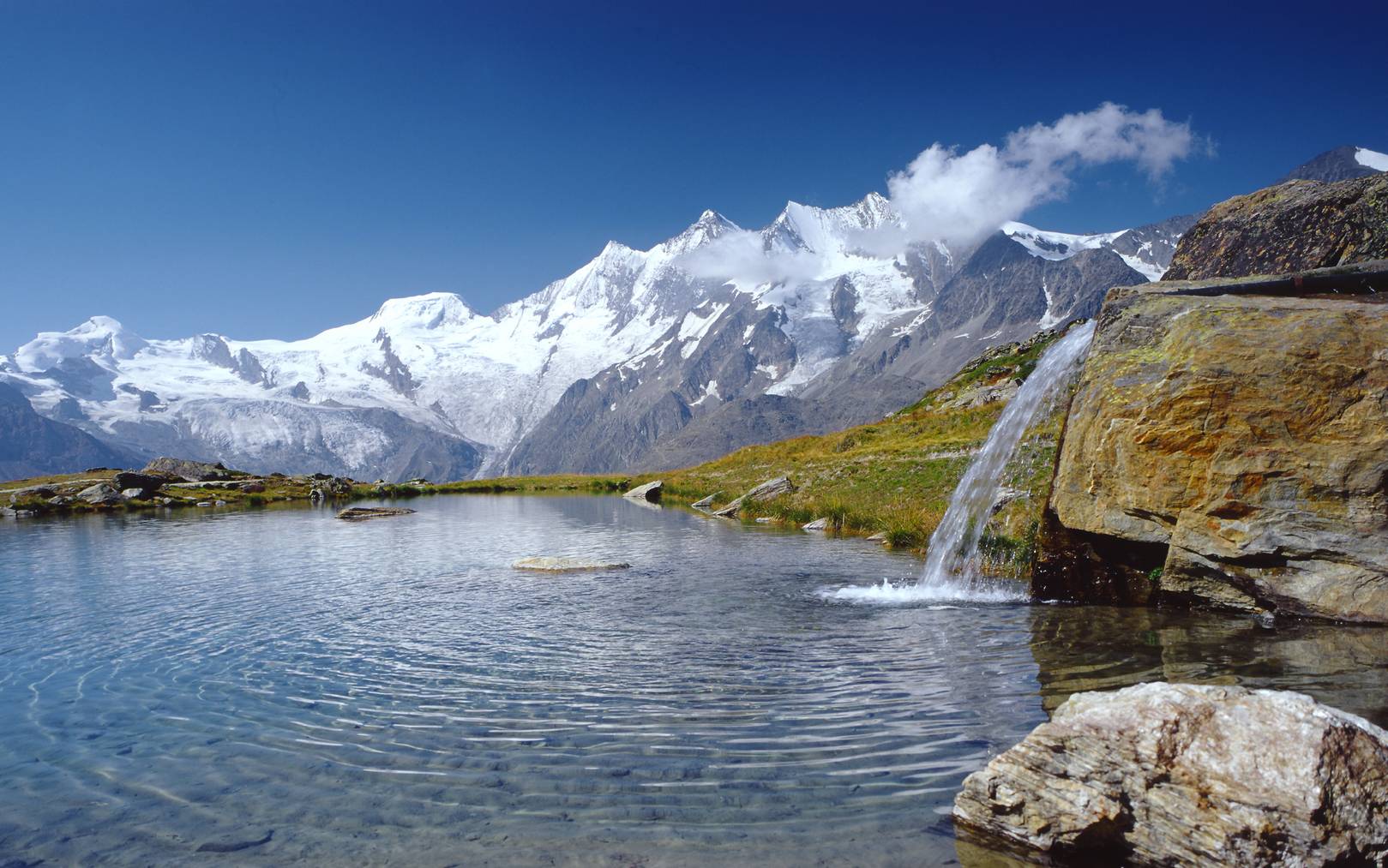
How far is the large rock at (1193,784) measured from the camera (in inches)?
257

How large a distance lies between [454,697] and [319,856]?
16.9 feet

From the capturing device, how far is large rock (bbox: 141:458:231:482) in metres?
108

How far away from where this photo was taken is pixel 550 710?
480 inches

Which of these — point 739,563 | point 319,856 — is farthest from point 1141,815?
point 739,563

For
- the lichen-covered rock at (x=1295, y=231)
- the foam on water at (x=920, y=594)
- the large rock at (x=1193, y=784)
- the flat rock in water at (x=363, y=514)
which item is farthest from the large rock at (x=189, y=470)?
the large rock at (x=1193, y=784)

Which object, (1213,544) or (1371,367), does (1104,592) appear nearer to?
(1213,544)

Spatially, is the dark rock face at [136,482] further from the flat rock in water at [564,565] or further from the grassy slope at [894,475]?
the flat rock in water at [564,565]

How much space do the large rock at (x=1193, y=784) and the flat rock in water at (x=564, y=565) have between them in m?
21.0

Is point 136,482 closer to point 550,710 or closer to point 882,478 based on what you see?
point 882,478

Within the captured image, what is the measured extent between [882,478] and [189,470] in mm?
109223

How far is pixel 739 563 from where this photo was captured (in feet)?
94.7

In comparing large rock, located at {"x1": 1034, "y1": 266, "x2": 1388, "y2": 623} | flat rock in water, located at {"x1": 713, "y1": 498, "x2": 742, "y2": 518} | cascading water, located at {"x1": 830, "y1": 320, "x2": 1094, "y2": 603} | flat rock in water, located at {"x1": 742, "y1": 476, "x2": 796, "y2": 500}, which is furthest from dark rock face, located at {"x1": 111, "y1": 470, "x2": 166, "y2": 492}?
large rock, located at {"x1": 1034, "y1": 266, "x2": 1388, "y2": 623}

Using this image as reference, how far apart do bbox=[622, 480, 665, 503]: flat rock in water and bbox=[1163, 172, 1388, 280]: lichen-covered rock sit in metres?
69.0

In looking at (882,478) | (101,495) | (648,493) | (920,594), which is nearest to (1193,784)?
(920,594)
